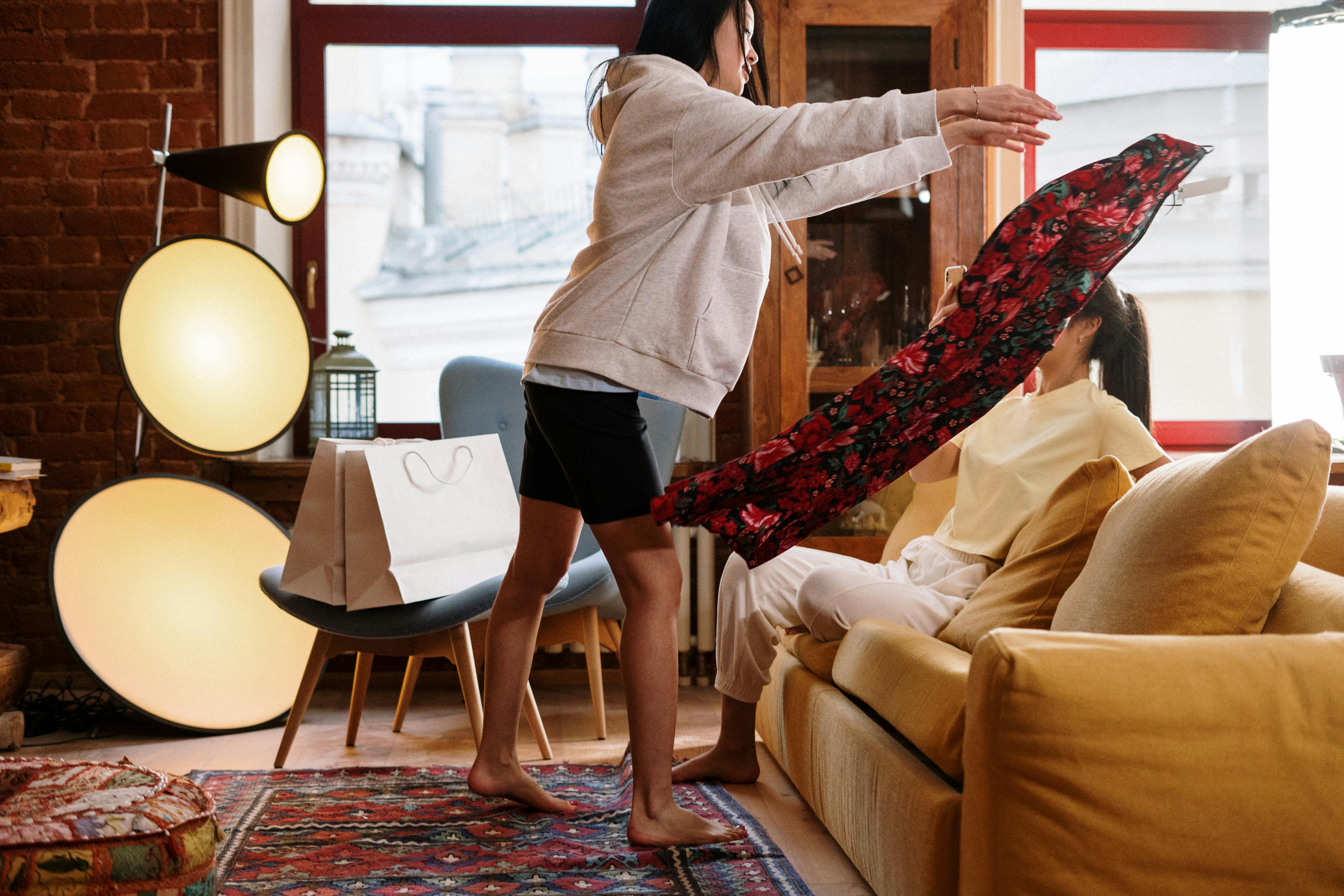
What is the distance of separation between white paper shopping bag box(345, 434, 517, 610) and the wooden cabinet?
0.81 m

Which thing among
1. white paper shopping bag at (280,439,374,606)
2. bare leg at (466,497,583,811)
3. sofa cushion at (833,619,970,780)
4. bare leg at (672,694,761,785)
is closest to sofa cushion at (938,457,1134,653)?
sofa cushion at (833,619,970,780)

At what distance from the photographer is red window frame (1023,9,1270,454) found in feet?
10.8

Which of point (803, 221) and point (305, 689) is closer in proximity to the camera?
point (305, 689)

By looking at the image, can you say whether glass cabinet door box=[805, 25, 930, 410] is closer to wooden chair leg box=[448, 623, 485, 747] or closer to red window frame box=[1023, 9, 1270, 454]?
red window frame box=[1023, 9, 1270, 454]

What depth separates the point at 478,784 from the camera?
1813 millimetres

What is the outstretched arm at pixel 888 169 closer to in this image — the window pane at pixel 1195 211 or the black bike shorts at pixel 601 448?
the black bike shorts at pixel 601 448

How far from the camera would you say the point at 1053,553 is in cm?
153

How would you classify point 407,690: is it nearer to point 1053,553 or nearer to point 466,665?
point 466,665

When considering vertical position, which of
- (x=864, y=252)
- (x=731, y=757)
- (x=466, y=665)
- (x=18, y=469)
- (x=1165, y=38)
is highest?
(x=1165, y=38)

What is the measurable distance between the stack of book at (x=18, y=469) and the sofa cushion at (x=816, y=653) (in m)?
1.75

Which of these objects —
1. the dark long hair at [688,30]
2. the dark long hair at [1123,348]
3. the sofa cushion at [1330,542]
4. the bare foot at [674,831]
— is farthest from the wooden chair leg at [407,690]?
the sofa cushion at [1330,542]

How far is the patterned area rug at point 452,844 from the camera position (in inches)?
59.8

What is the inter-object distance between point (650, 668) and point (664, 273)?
0.56 meters

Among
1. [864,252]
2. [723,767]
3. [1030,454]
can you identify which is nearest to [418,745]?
[723,767]
